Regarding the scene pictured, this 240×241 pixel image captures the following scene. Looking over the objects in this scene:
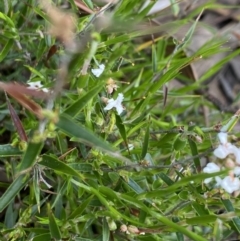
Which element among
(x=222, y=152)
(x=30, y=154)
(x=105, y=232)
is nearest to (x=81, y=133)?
(x=30, y=154)

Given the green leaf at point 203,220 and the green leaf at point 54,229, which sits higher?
the green leaf at point 54,229

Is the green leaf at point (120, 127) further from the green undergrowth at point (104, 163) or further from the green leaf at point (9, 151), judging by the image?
the green leaf at point (9, 151)

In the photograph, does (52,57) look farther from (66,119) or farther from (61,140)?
(66,119)

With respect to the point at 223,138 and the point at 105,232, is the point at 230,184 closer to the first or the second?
the point at 223,138

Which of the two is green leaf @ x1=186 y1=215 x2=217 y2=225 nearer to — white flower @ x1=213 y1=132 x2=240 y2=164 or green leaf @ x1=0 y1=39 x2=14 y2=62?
white flower @ x1=213 y1=132 x2=240 y2=164

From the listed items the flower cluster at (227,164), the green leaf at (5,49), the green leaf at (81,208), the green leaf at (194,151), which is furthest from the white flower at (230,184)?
the green leaf at (5,49)

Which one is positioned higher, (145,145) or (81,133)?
(81,133)

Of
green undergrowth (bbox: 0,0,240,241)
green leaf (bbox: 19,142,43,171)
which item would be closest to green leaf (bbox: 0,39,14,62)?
green undergrowth (bbox: 0,0,240,241)
